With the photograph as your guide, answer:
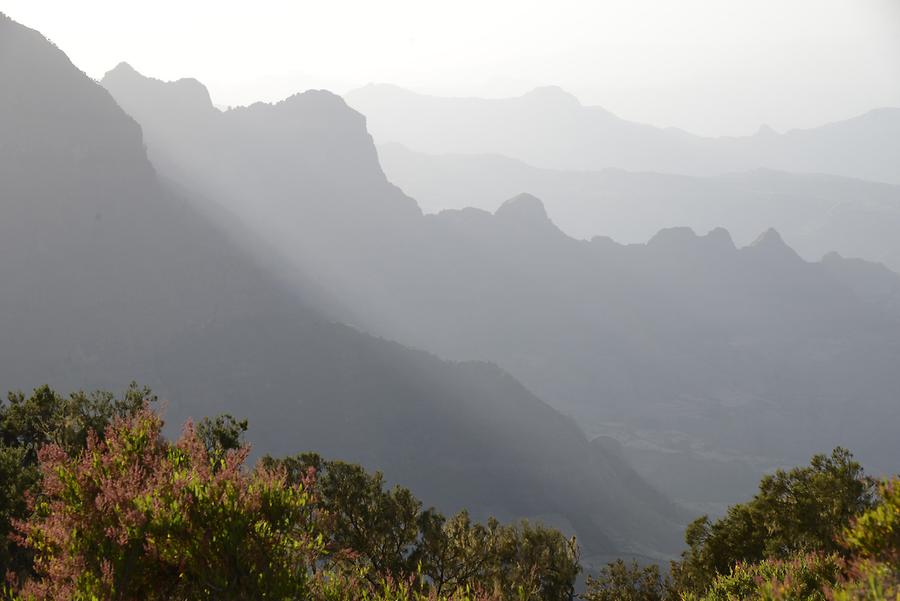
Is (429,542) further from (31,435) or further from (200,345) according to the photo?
(200,345)

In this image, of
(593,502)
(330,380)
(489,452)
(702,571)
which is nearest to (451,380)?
(489,452)

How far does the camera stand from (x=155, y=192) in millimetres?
177625

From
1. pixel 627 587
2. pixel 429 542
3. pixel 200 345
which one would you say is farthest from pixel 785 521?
pixel 200 345

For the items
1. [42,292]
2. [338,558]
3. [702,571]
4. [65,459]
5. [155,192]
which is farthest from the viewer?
[155,192]

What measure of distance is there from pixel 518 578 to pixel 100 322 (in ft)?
519

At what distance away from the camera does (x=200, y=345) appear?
162750 millimetres

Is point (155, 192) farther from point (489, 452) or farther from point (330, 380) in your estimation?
point (489, 452)

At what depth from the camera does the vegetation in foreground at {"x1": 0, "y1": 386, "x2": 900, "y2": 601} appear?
14.3 meters

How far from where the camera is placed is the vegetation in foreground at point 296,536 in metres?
14.3

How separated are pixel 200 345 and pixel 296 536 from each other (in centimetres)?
15871

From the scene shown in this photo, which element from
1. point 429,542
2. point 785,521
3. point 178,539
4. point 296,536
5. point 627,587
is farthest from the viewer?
point 627,587

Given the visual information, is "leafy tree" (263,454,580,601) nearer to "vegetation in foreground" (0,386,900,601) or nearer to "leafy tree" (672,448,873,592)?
"vegetation in foreground" (0,386,900,601)

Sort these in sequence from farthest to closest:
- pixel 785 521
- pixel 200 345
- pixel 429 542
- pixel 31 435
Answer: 1. pixel 200 345
2. pixel 31 435
3. pixel 785 521
4. pixel 429 542

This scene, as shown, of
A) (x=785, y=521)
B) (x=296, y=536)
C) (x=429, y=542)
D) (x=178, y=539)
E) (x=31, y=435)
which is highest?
(x=785, y=521)
